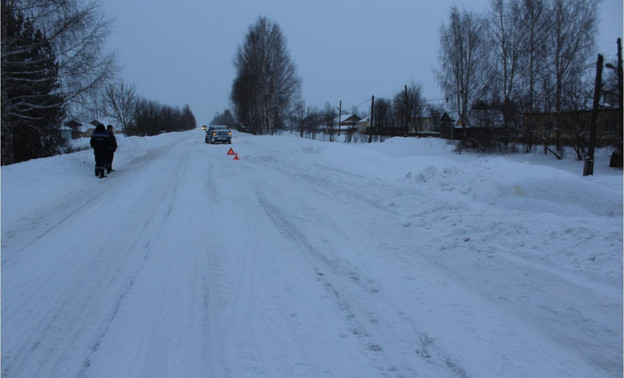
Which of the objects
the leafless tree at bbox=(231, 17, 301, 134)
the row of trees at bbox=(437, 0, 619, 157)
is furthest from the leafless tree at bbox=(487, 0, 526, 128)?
the leafless tree at bbox=(231, 17, 301, 134)

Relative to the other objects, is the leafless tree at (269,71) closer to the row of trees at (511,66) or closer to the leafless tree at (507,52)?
the row of trees at (511,66)

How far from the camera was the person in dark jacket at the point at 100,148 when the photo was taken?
13352mm

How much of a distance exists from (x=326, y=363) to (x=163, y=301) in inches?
76.0

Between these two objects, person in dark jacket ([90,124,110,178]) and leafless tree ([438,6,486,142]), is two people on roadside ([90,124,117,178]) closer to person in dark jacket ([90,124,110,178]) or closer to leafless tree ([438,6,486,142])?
person in dark jacket ([90,124,110,178])

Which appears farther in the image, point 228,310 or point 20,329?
point 228,310

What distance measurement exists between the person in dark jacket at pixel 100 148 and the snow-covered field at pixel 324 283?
4299 mm

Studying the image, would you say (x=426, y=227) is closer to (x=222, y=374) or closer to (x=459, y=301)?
(x=459, y=301)

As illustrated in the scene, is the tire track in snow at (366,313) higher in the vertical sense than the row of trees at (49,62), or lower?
lower

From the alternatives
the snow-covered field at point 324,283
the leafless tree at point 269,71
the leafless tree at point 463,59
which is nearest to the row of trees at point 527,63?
the leafless tree at point 463,59

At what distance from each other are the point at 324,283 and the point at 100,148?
39.1 ft

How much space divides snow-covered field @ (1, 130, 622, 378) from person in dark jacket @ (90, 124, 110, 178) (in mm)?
4299

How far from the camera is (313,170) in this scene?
1361cm

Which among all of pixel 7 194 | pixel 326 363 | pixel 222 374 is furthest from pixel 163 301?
pixel 7 194

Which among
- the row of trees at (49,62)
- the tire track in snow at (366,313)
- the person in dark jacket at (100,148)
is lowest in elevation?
the tire track in snow at (366,313)
